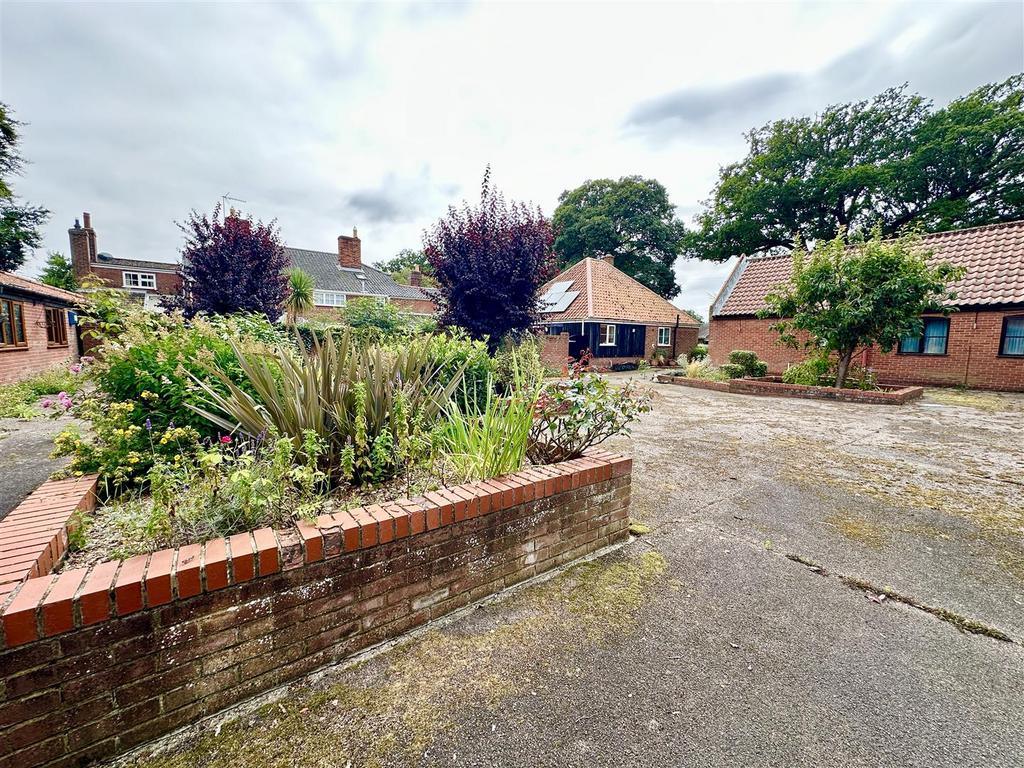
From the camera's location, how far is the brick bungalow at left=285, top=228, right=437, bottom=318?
30797 mm

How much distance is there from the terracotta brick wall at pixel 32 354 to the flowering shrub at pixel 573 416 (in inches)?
526

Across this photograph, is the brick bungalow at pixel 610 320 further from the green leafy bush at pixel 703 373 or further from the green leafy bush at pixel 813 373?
the green leafy bush at pixel 813 373

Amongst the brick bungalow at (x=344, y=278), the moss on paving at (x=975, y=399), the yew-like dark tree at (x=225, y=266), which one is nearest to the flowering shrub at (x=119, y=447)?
the yew-like dark tree at (x=225, y=266)

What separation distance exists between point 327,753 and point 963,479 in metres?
5.98

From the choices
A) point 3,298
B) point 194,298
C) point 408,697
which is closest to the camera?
point 408,697

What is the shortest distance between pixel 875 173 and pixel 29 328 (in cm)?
3538

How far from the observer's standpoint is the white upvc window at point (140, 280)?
33.2m

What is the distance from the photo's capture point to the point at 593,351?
2073 cm

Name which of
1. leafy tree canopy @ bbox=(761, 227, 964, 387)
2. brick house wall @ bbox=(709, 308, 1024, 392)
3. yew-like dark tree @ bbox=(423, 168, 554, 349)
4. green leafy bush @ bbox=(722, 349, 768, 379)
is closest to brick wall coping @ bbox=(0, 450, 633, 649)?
yew-like dark tree @ bbox=(423, 168, 554, 349)

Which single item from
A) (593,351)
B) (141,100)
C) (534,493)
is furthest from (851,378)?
(141,100)

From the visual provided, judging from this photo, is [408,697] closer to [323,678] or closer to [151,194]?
[323,678]

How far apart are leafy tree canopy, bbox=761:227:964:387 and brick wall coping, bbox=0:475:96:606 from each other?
12410 mm

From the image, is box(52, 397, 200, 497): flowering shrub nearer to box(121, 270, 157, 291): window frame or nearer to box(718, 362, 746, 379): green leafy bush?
box(718, 362, 746, 379): green leafy bush

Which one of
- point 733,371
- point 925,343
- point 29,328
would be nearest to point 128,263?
point 29,328
